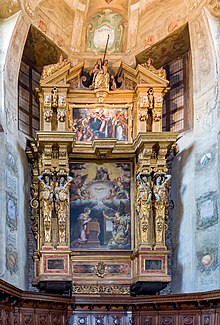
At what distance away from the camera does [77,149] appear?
1956 cm

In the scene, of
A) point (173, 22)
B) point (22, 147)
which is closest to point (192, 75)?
point (173, 22)

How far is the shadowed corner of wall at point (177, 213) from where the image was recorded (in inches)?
746

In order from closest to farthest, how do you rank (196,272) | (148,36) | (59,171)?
(196,272)
(59,171)
(148,36)

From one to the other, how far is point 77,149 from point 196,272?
4420 millimetres

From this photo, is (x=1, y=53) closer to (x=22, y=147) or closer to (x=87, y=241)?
(x=22, y=147)

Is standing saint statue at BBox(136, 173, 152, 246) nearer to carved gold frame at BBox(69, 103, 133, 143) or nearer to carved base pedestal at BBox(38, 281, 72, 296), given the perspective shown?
carved gold frame at BBox(69, 103, 133, 143)

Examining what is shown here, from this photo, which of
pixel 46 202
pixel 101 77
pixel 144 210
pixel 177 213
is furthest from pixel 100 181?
pixel 101 77

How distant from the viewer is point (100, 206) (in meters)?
19.7

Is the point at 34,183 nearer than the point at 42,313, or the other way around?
the point at 42,313

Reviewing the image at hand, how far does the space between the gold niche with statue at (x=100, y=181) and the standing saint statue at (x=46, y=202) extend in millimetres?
25

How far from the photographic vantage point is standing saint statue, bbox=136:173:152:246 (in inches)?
742

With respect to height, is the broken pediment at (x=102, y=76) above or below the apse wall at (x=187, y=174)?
above

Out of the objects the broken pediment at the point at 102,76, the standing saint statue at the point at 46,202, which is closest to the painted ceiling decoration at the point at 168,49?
the broken pediment at the point at 102,76

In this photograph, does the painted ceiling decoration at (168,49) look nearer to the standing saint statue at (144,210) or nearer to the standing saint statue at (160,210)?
the standing saint statue at (160,210)
